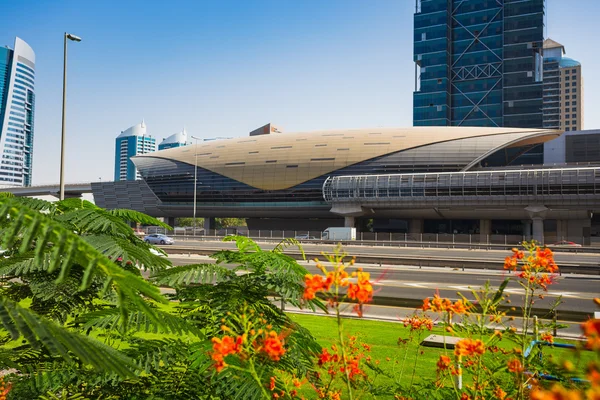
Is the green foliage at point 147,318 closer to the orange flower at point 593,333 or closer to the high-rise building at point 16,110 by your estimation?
the orange flower at point 593,333

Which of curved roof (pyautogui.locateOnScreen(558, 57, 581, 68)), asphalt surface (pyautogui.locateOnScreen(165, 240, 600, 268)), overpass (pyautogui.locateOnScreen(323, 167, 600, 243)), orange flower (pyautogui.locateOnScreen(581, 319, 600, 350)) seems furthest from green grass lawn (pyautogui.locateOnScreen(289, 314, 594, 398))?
curved roof (pyautogui.locateOnScreen(558, 57, 581, 68))

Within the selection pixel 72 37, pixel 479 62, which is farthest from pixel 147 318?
pixel 479 62

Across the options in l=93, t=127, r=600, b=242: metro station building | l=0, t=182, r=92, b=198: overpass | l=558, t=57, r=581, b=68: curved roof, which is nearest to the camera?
l=93, t=127, r=600, b=242: metro station building

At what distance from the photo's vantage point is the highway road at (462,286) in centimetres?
1588

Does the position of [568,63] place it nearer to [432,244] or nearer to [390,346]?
[432,244]

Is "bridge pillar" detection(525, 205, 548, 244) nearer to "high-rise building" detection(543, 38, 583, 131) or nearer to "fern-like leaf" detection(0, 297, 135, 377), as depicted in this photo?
"fern-like leaf" detection(0, 297, 135, 377)

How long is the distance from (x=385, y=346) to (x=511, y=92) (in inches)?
4779

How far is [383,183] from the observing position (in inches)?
2623

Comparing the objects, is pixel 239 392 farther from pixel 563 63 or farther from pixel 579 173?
pixel 563 63

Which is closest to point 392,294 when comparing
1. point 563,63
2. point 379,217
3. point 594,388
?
point 594,388

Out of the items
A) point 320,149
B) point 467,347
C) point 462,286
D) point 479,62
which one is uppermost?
point 479,62

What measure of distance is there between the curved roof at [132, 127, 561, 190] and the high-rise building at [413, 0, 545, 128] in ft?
144

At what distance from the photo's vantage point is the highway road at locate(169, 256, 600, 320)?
15881mm

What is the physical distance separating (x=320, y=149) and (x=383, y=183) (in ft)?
46.4
